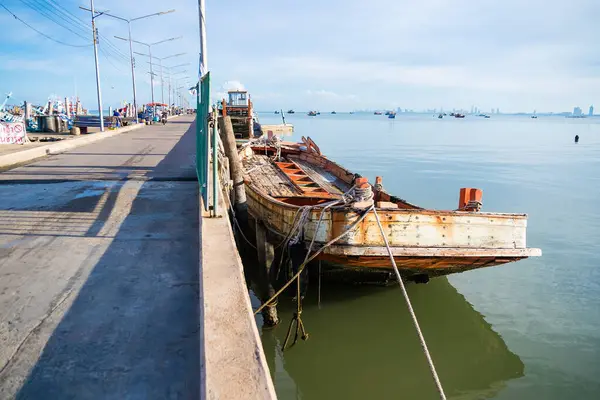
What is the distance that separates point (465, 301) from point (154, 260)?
6.32m

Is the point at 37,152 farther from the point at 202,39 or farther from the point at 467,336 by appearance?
the point at 467,336

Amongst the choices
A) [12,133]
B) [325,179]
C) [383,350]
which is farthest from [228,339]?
[12,133]

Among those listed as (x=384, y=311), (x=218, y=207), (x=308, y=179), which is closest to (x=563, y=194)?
(x=308, y=179)

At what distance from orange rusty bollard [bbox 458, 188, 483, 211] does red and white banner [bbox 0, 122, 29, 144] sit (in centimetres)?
2080

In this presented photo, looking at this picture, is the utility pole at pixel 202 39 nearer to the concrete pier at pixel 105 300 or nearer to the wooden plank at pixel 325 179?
the concrete pier at pixel 105 300

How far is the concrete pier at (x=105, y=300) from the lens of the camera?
9.25 feet

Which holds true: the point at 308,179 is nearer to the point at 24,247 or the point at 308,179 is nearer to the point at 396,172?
the point at 24,247

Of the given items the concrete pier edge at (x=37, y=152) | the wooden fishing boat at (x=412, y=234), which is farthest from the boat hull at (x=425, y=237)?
the concrete pier edge at (x=37, y=152)

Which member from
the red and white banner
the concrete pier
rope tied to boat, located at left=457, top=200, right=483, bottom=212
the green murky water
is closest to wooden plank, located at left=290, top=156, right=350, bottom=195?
the green murky water

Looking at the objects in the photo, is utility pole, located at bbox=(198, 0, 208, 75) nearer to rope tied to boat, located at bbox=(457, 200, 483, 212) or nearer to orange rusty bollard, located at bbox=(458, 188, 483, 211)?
orange rusty bollard, located at bbox=(458, 188, 483, 211)

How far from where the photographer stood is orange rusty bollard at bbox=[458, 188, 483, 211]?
677cm

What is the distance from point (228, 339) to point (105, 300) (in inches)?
61.8

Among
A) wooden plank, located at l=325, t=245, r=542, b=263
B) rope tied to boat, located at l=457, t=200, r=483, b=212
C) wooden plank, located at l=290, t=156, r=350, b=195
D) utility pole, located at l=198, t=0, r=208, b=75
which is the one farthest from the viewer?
wooden plank, located at l=290, t=156, r=350, b=195

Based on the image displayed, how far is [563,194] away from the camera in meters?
19.5
